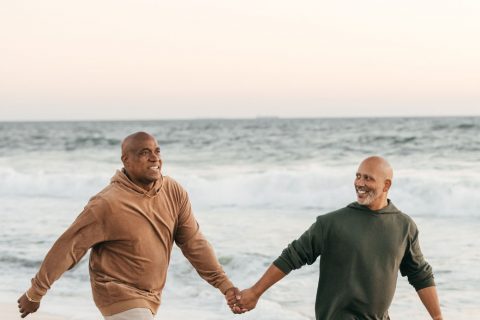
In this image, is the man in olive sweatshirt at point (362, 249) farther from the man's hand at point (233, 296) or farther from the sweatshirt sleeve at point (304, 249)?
the man's hand at point (233, 296)

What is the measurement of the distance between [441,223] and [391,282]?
33.4 ft

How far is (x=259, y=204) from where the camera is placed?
1769 centimetres

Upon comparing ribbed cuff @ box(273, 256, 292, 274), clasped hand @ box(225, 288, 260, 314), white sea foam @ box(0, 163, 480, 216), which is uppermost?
ribbed cuff @ box(273, 256, 292, 274)

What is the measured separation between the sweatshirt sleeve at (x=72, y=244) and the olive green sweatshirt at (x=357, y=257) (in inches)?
42.7

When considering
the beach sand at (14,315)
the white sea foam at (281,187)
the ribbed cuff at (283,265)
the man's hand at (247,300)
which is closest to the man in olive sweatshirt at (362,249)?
the ribbed cuff at (283,265)

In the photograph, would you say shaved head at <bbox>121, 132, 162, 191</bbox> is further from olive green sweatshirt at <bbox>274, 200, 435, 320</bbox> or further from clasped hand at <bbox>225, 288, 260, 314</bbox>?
clasped hand at <bbox>225, 288, 260, 314</bbox>

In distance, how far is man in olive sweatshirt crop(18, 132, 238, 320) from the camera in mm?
3807

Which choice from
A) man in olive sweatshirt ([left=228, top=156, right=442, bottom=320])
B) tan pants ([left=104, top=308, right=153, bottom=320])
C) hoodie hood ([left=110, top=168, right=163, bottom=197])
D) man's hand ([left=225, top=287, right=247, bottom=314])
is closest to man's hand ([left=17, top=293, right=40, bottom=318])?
tan pants ([left=104, top=308, right=153, bottom=320])

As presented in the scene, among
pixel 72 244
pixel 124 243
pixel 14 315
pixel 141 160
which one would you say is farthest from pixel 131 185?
pixel 14 315

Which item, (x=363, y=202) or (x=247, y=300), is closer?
(x=363, y=202)

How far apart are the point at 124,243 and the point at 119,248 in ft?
0.12

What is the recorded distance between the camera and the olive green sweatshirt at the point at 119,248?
381 centimetres

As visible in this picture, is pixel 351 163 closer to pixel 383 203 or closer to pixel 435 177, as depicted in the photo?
pixel 435 177

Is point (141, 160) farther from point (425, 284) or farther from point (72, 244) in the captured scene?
point (425, 284)
